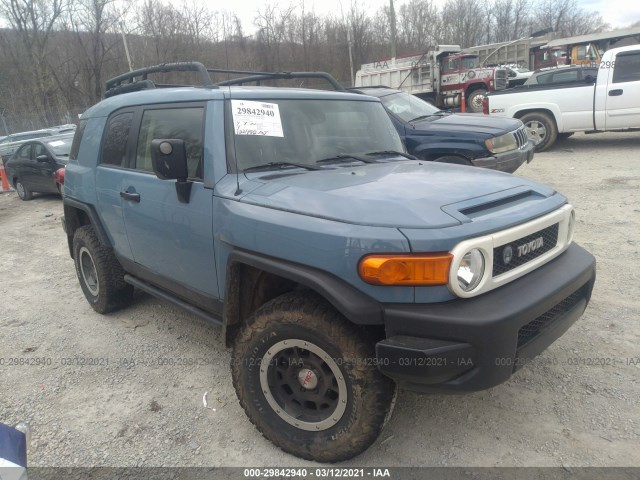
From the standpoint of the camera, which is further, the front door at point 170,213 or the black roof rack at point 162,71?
the black roof rack at point 162,71

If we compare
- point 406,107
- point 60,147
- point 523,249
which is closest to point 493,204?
point 523,249

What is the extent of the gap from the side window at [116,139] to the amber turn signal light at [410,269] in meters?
2.54

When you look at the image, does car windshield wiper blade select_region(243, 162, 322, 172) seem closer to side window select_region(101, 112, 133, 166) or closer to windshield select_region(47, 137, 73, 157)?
side window select_region(101, 112, 133, 166)

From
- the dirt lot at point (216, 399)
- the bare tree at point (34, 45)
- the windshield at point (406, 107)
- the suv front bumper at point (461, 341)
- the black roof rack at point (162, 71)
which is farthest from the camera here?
the bare tree at point (34, 45)

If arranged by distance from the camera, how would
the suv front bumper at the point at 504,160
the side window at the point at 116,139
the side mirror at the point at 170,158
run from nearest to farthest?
the side mirror at the point at 170,158
the side window at the point at 116,139
the suv front bumper at the point at 504,160

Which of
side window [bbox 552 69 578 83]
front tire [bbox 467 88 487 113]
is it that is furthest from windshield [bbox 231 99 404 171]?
front tire [bbox 467 88 487 113]

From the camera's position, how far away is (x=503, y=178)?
283cm

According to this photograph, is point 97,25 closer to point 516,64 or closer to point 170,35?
point 170,35

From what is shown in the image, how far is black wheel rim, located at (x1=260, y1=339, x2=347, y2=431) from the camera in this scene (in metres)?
2.32

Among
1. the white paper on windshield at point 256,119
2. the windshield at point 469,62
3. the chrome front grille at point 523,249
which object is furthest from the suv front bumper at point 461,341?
the windshield at point 469,62

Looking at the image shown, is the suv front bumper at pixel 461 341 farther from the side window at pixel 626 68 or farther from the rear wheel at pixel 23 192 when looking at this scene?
the rear wheel at pixel 23 192

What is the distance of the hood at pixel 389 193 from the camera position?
214 cm

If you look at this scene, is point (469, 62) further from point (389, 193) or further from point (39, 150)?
point (389, 193)

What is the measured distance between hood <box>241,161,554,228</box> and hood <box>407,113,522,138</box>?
165 inches
